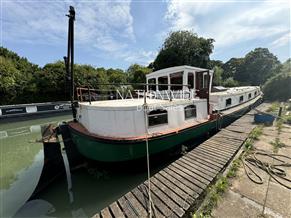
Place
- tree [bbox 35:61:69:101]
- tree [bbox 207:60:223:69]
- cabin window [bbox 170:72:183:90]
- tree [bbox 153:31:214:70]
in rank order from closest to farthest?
1. cabin window [bbox 170:72:183:90]
2. tree [bbox 35:61:69:101]
3. tree [bbox 153:31:214:70]
4. tree [bbox 207:60:223:69]

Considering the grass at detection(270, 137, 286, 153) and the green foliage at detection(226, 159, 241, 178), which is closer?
the green foliage at detection(226, 159, 241, 178)

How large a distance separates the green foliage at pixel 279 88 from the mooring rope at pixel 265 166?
65.0 ft

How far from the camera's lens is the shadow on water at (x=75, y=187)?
159 inches

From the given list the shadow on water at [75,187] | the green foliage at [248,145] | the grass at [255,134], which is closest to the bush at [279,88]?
the grass at [255,134]

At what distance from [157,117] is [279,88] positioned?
23690 mm

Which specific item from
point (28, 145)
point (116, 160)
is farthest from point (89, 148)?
point (28, 145)

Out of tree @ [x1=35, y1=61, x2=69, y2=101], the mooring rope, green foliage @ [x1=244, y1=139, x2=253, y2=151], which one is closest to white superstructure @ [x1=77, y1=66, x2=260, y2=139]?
green foliage @ [x1=244, y1=139, x2=253, y2=151]

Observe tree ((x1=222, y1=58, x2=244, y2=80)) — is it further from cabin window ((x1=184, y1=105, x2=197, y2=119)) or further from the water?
the water

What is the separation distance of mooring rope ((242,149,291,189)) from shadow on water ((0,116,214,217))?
2.07 meters

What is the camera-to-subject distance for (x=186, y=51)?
20.6 meters

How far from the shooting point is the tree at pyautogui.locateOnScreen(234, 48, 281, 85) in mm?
37688

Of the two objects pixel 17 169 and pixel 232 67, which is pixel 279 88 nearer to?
pixel 17 169

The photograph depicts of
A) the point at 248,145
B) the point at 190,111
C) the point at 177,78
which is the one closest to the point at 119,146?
the point at 190,111

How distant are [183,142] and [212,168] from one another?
180 cm
